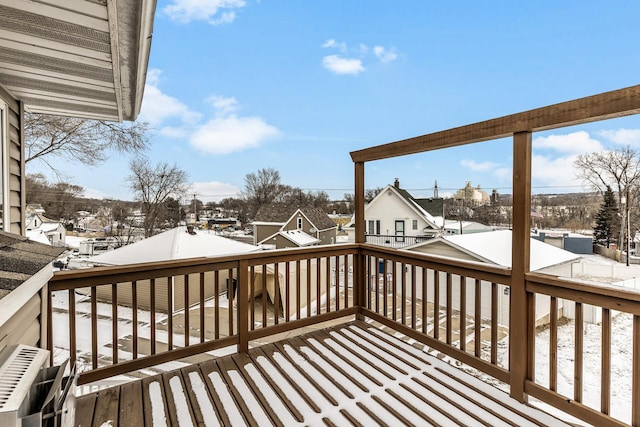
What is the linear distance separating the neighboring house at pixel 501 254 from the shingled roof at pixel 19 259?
245 centimetres

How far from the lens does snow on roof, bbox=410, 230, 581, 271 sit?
6.44 ft

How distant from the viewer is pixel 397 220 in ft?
10.7

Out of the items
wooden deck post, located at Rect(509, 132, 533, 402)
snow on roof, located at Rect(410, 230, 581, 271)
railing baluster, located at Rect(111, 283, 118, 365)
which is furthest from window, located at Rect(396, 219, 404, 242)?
railing baluster, located at Rect(111, 283, 118, 365)

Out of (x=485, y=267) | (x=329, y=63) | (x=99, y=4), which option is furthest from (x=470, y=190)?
(x=329, y=63)

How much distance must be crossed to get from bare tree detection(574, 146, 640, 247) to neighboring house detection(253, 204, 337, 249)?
5507 mm

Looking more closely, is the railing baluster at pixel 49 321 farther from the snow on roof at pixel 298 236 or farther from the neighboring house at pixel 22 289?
the snow on roof at pixel 298 236

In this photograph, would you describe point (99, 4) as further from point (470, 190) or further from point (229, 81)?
point (229, 81)

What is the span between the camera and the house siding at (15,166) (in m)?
2.54

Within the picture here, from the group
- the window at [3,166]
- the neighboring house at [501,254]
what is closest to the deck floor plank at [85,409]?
the window at [3,166]

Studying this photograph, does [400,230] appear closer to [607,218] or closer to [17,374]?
[607,218]

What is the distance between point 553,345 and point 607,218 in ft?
2.57

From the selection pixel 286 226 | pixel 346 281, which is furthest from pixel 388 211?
pixel 286 226

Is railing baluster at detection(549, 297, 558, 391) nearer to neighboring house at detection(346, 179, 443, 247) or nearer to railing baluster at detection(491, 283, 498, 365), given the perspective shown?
railing baluster at detection(491, 283, 498, 365)

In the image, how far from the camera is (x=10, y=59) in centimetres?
197
